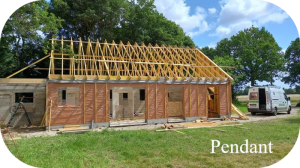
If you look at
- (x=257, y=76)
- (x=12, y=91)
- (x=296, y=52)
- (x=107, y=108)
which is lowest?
(x=107, y=108)

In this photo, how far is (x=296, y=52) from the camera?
135 ft

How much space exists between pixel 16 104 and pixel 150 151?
10852 mm

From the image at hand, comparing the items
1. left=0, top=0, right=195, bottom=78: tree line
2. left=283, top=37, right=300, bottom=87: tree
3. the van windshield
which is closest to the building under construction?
the van windshield

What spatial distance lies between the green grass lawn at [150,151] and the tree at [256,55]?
101 feet

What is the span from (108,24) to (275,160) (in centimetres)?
2654

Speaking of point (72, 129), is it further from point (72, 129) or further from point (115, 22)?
point (115, 22)

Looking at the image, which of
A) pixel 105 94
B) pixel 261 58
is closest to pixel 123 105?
pixel 105 94

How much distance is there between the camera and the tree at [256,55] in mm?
39094

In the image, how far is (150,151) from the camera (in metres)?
7.80

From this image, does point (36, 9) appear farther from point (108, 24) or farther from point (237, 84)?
point (237, 84)

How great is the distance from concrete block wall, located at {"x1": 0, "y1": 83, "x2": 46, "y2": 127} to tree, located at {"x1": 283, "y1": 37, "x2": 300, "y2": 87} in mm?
42448

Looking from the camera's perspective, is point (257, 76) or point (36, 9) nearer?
point (36, 9)

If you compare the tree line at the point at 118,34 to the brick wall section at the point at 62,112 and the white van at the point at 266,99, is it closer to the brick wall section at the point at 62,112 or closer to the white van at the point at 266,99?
the brick wall section at the point at 62,112

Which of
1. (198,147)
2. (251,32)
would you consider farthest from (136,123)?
(251,32)
